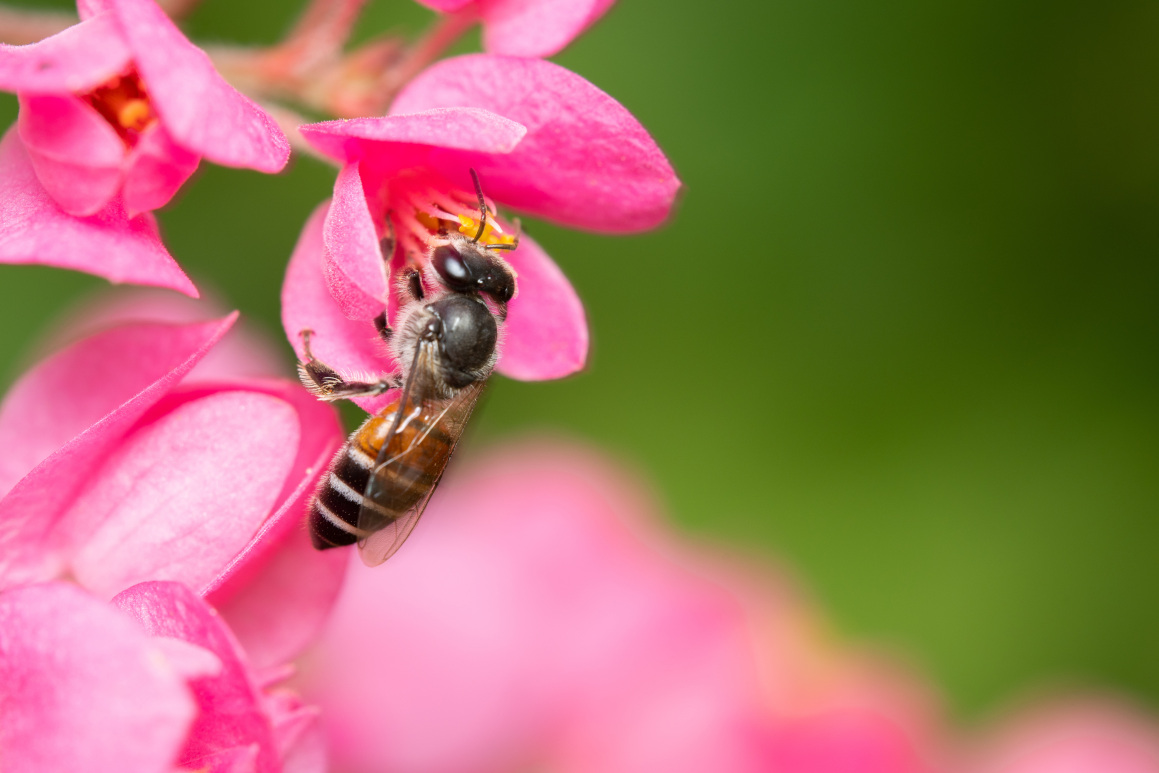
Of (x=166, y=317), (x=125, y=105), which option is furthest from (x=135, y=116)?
(x=166, y=317)

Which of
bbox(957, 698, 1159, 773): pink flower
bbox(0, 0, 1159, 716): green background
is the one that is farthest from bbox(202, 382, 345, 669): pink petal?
bbox(0, 0, 1159, 716): green background

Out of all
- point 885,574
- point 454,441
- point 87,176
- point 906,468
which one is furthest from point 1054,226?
point 87,176

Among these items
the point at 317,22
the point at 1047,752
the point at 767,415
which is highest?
the point at 317,22

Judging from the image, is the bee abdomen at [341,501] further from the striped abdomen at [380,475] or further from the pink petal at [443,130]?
the pink petal at [443,130]

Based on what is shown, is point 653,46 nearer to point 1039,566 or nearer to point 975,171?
point 975,171

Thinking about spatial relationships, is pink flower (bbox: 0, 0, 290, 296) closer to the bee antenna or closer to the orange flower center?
the orange flower center

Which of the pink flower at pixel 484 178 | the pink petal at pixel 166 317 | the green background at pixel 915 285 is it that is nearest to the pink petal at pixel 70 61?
the pink flower at pixel 484 178
